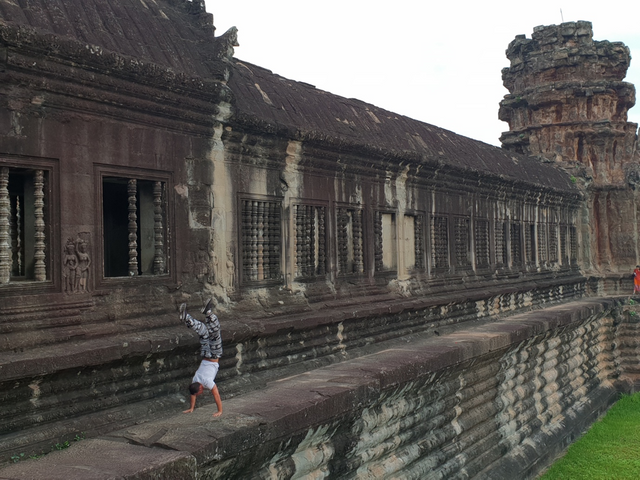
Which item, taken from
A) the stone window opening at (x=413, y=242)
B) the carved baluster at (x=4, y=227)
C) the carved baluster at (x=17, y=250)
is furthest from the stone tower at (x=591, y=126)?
the carved baluster at (x=4, y=227)

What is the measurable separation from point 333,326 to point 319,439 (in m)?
1.58

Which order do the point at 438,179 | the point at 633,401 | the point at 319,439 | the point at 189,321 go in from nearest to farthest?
1. the point at 189,321
2. the point at 319,439
3. the point at 438,179
4. the point at 633,401

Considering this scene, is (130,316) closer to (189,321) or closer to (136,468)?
(189,321)

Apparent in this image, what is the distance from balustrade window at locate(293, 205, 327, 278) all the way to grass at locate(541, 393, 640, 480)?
13.8 ft

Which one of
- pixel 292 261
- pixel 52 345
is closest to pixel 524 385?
pixel 292 261

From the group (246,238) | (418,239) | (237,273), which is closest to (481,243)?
(418,239)

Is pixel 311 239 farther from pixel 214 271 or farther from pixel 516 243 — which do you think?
pixel 516 243

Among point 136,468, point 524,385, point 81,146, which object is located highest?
point 81,146

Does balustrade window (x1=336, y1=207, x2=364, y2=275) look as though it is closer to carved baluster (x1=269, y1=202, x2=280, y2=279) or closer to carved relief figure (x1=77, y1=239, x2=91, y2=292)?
carved baluster (x1=269, y1=202, x2=280, y2=279)

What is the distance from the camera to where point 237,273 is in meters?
5.14

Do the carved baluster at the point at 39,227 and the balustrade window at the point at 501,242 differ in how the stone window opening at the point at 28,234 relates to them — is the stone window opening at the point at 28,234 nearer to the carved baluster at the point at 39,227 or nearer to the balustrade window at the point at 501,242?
the carved baluster at the point at 39,227

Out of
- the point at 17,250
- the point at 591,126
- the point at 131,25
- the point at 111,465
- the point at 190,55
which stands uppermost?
the point at 591,126

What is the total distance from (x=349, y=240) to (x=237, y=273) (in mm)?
1768

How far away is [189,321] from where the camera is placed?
156 inches
